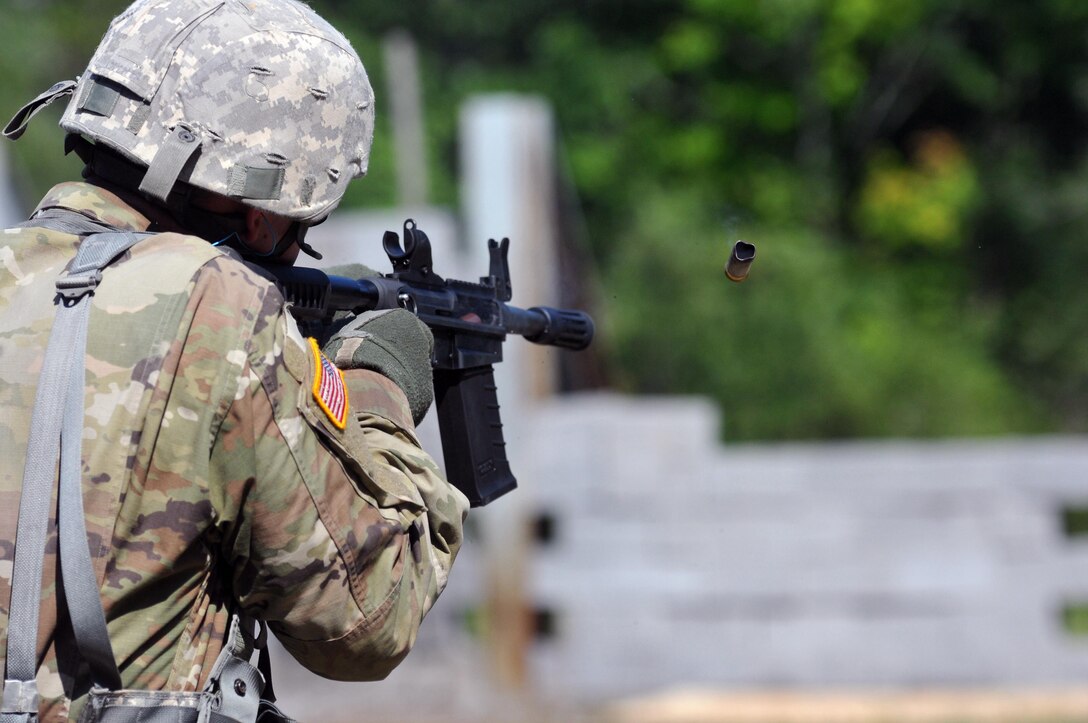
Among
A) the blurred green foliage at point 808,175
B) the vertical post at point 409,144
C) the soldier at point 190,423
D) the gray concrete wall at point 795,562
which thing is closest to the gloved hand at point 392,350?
the soldier at point 190,423

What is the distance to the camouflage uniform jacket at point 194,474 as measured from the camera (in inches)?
69.7

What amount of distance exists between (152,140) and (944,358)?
1424 cm

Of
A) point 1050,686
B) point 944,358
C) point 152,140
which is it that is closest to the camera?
point 152,140

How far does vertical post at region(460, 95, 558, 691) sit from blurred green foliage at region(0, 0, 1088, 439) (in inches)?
167

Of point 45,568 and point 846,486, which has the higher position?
point 846,486

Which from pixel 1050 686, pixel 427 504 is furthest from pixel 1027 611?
pixel 427 504

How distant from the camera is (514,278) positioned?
8.54m

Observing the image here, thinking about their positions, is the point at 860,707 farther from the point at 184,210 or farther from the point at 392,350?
the point at 184,210

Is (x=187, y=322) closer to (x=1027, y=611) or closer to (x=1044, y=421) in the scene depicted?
(x=1027, y=611)

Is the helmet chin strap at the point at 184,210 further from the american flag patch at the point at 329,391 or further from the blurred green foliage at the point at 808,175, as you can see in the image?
the blurred green foliage at the point at 808,175

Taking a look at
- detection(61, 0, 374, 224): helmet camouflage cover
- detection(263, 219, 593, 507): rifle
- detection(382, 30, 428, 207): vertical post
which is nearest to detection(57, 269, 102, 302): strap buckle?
detection(61, 0, 374, 224): helmet camouflage cover

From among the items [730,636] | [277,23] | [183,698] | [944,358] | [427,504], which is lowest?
[183,698]

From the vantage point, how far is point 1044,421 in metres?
16.7

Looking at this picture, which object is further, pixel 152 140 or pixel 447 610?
pixel 447 610
